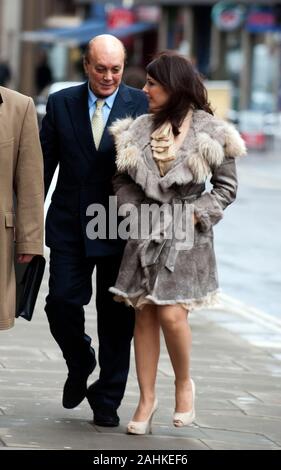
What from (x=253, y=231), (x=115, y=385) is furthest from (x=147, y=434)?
(x=253, y=231)

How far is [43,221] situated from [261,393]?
6.98ft

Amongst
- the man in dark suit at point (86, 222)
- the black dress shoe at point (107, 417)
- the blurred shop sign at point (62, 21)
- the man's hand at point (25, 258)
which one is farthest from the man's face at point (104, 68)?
the blurred shop sign at point (62, 21)

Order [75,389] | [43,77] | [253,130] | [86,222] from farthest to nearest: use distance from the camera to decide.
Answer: [43,77] < [253,130] < [75,389] < [86,222]

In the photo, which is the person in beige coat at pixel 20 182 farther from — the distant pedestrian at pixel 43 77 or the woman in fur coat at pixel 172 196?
the distant pedestrian at pixel 43 77

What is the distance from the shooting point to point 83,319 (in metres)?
6.90

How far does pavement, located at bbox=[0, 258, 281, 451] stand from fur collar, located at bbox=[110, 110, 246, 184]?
3.53 feet

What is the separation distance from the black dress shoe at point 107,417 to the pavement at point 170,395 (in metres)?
0.05

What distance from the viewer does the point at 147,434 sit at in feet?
22.1

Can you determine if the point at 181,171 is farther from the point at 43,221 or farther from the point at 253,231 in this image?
the point at 253,231

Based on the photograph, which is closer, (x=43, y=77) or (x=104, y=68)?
(x=104, y=68)

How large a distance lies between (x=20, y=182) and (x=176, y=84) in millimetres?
808

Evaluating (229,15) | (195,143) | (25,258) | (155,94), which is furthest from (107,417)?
(229,15)

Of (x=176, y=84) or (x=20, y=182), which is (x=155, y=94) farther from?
(x=20, y=182)

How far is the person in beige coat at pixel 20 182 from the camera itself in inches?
258
